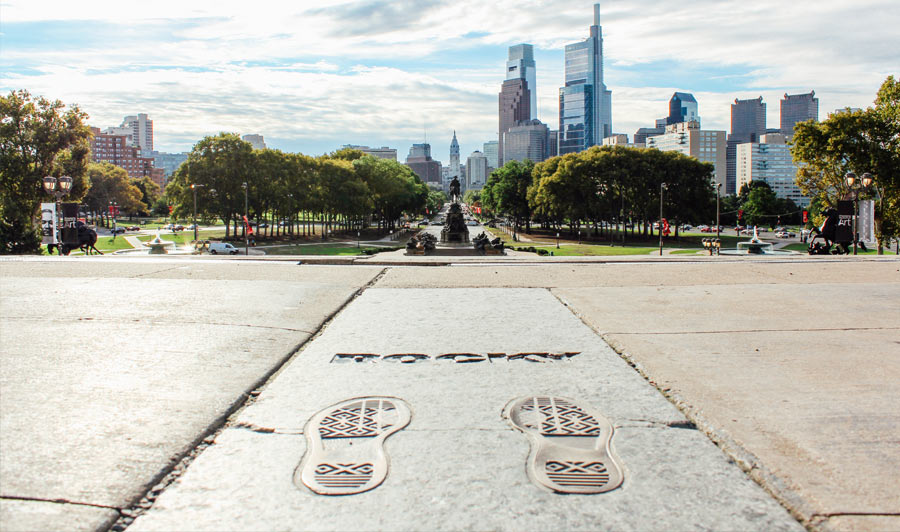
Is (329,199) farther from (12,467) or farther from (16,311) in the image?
(12,467)

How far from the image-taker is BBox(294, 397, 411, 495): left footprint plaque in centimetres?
359

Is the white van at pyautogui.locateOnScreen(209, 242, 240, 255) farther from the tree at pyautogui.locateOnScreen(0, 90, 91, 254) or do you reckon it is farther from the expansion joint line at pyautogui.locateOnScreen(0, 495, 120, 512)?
the expansion joint line at pyautogui.locateOnScreen(0, 495, 120, 512)

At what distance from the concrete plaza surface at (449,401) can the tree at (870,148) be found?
38.0 m

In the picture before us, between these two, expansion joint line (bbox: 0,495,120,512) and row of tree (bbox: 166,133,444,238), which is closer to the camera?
expansion joint line (bbox: 0,495,120,512)

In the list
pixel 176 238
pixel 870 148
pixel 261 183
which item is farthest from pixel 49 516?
pixel 176 238

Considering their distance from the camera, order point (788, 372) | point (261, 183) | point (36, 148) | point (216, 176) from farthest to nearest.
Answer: point (261, 183) → point (216, 176) → point (36, 148) → point (788, 372)

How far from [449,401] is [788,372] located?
10.2 ft

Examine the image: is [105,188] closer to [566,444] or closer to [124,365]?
[124,365]

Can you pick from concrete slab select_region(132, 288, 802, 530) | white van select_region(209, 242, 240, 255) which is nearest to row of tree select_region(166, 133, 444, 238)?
white van select_region(209, 242, 240, 255)

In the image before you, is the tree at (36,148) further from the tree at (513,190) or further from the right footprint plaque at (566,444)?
the tree at (513,190)

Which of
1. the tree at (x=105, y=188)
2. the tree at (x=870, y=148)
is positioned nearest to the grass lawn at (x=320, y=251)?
the tree at (x=870, y=148)

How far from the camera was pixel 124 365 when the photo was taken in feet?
19.1

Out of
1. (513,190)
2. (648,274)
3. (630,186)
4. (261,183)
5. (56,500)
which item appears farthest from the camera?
(513,190)

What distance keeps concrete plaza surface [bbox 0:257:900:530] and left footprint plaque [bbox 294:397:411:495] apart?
0.10 metres
